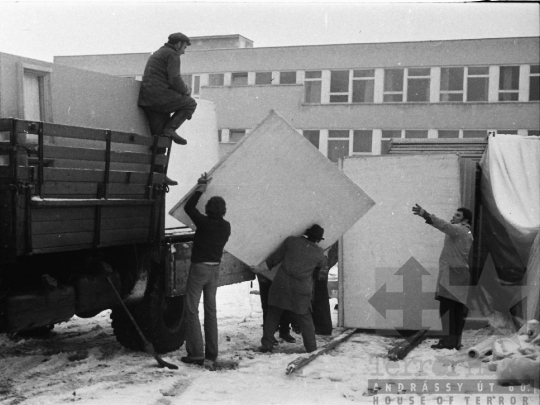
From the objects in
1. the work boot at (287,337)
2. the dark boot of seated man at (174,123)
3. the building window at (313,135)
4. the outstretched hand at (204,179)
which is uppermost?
the building window at (313,135)

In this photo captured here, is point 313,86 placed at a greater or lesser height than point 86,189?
greater

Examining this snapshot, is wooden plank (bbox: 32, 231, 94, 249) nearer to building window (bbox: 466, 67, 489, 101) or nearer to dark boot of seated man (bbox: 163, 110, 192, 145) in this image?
dark boot of seated man (bbox: 163, 110, 192, 145)

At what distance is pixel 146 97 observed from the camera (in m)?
8.46

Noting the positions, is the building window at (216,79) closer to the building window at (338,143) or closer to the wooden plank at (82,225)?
the building window at (338,143)

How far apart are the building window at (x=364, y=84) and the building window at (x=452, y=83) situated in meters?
3.02

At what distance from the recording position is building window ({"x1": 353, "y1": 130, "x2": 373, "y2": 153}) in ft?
112

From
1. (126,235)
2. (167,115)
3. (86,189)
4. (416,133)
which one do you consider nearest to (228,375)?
(126,235)

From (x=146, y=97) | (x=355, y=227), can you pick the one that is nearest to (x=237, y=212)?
(x=146, y=97)

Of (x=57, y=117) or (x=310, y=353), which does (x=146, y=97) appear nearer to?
Answer: (x=57, y=117)

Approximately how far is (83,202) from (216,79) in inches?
1188

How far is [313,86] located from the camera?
115 feet

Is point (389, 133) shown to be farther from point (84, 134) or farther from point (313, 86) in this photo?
point (84, 134)

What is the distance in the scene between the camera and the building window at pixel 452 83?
33250 mm

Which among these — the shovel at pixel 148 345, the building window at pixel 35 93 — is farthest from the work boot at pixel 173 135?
the shovel at pixel 148 345
